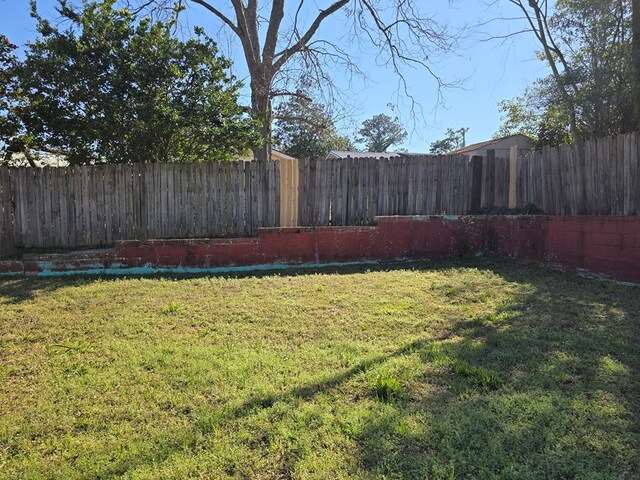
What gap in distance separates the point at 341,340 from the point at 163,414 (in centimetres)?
162

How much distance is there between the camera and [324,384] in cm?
295

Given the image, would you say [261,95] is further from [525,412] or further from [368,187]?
[525,412]

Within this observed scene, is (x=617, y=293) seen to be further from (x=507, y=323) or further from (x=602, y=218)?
(x=507, y=323)

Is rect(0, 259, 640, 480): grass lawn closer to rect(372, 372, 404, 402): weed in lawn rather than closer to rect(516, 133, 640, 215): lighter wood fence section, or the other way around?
rect(372, 372, 404, 402): weed in lawn

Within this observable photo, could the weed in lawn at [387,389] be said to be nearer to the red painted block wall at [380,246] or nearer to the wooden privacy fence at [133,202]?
the red painted block wall at [380,246]

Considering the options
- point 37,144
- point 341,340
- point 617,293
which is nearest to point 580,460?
point 341,340

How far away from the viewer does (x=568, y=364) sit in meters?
3.17

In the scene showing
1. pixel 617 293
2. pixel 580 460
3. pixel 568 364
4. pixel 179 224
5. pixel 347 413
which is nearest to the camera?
pixel 580 460

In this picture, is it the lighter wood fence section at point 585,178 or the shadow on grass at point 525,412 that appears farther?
the lighter wood fence section at point 585,178

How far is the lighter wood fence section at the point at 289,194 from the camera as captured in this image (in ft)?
24.6

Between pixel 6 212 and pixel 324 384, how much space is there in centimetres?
705

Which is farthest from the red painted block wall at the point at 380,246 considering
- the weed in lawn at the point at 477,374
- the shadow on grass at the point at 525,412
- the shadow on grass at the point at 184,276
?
the weed in lawn at the point at 477,374

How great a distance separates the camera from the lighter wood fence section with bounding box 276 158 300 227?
7496 millimetres

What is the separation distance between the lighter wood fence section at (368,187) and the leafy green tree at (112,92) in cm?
197
